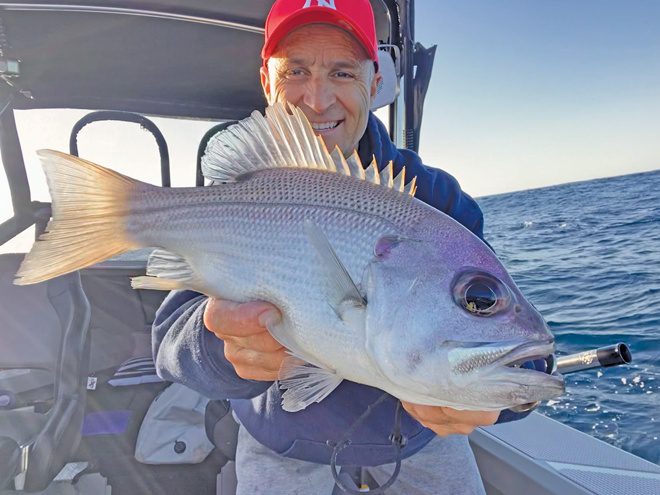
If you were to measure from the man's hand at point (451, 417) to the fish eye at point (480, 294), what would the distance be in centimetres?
38

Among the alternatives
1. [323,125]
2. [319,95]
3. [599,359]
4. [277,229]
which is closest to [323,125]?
[323,125]

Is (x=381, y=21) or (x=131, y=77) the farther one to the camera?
(x=131, y=77)

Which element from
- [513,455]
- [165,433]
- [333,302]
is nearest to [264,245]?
[333,302]

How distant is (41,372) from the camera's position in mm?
3633

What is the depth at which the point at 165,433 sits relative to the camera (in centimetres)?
315

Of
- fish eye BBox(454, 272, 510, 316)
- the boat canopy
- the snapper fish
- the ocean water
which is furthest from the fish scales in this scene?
the ocean water

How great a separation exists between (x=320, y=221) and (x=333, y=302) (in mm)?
253

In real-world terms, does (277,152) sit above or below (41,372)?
above

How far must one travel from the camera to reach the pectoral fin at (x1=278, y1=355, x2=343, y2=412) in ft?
4.33

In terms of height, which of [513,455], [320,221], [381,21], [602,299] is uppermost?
[381,21]

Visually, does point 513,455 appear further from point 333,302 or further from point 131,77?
point 131,77

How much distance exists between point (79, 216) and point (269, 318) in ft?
2.28

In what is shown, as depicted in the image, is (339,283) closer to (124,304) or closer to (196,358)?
(196,358)

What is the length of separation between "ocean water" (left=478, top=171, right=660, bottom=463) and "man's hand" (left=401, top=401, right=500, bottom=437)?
3337mm
